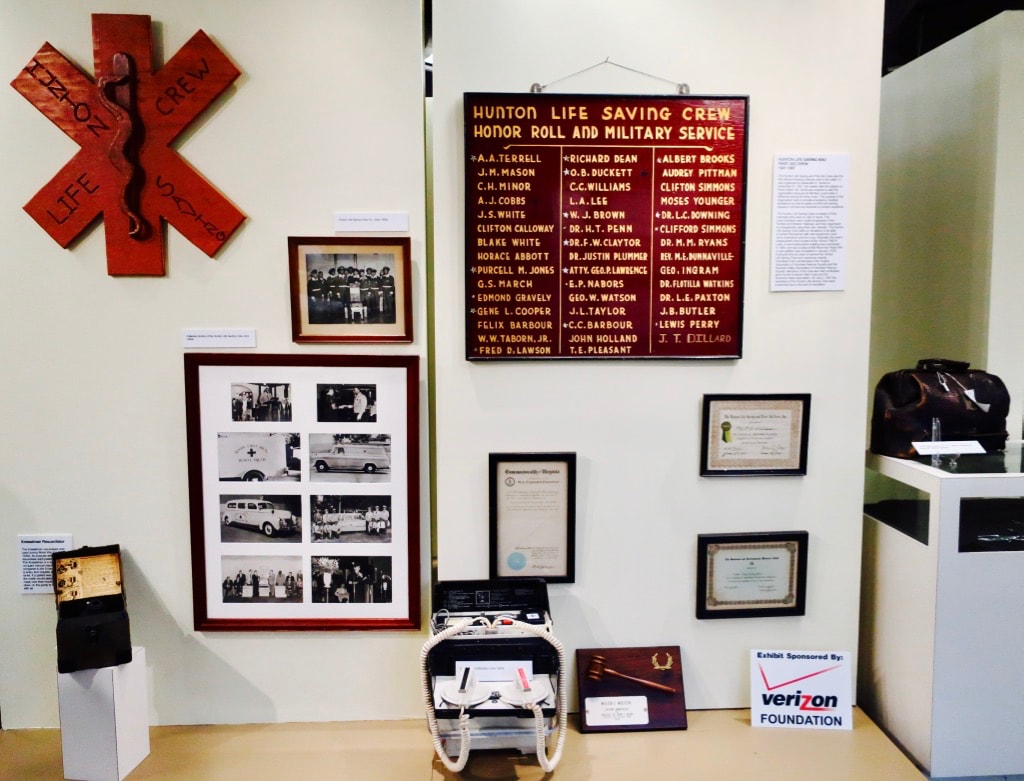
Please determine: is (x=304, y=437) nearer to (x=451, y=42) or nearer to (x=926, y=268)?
(x=451, y=42)

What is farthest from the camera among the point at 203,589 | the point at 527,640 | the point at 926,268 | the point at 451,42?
the point at 926,268

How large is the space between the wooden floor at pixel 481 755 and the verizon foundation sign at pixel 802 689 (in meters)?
0.03

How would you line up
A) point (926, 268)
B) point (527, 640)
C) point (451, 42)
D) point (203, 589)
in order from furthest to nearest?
point (926, 268) → point (203, 589) → point (451, 42) → point (527, 640)

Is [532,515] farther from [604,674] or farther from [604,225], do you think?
[604,225]

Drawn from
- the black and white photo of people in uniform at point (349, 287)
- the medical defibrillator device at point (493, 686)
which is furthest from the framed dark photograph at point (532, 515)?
the black and white photo of people in uniform at point (349, 287)

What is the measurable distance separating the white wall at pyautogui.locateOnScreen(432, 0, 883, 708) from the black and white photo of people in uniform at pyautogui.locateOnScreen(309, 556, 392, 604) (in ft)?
0.59

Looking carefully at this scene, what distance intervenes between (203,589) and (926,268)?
2677mm

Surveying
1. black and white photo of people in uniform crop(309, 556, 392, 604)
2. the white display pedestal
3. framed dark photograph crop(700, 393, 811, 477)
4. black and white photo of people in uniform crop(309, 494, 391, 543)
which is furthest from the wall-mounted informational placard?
the white display pedestal

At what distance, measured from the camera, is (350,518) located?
178 centimetres

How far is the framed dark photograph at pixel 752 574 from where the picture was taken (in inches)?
70.7

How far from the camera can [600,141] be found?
1.68 m

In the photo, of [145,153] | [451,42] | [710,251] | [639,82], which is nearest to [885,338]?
[710,251]

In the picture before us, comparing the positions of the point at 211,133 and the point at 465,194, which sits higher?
the point at 211,133

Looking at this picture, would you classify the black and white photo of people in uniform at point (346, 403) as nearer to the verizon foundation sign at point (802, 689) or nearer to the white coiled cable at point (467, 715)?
the white coiled cable at point (467, 715)
